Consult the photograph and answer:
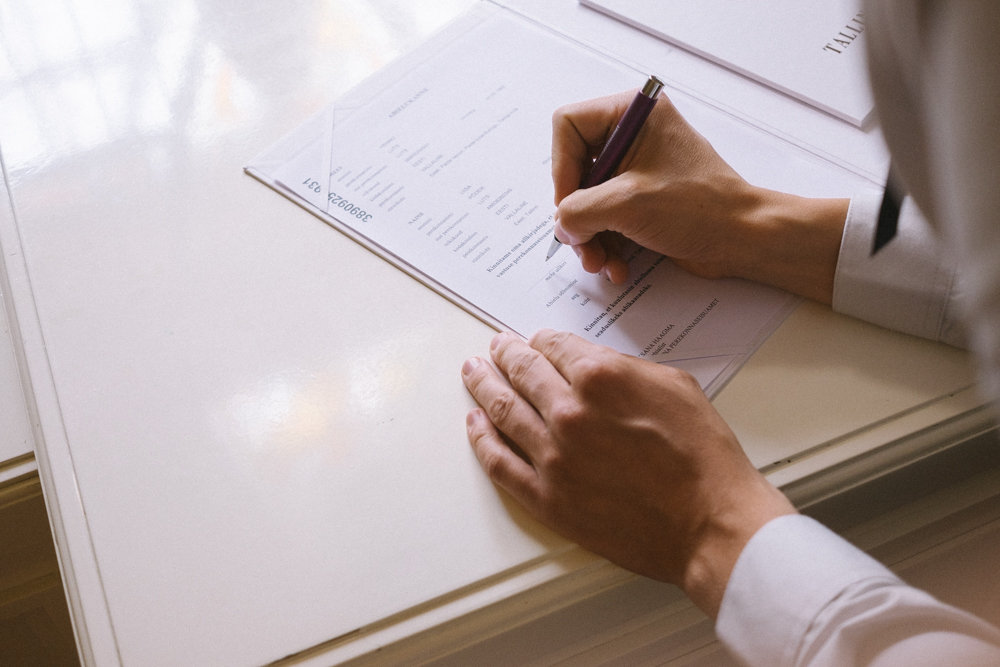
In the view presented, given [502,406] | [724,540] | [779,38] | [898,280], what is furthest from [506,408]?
[779,38]

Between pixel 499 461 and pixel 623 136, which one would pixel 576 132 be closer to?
pixel 623 136

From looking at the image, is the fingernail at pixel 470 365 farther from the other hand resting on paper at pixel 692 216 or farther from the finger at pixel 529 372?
the other hand resting on paper at pixel 692 216

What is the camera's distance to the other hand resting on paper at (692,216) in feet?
2.18

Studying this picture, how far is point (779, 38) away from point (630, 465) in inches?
20.5

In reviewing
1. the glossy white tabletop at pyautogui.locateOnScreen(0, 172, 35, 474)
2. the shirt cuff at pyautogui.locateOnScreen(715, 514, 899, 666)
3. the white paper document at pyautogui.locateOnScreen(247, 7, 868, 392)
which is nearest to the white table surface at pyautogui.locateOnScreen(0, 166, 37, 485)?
the glossy white tabletop at pyautogui.locateOnScreen(0, 172, 35, 474)

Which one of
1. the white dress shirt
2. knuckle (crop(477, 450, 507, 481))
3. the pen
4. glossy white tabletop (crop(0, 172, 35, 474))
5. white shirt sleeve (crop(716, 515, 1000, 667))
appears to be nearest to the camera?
the white dress shirt

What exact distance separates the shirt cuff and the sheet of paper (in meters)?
0.43

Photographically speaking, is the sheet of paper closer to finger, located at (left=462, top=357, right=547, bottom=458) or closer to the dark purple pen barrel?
the dark purple pen barrel

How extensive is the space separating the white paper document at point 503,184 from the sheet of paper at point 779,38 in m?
0.07

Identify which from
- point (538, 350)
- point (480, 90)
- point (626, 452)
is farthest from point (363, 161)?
point (626, 452)

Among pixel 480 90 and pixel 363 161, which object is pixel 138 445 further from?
pixel 480 90

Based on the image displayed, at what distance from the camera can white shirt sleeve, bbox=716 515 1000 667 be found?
469mm

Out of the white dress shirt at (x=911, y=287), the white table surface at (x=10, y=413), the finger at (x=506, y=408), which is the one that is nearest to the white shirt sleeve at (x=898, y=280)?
the white dress shirt at (x=911, y=287)

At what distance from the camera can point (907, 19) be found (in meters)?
0.28
